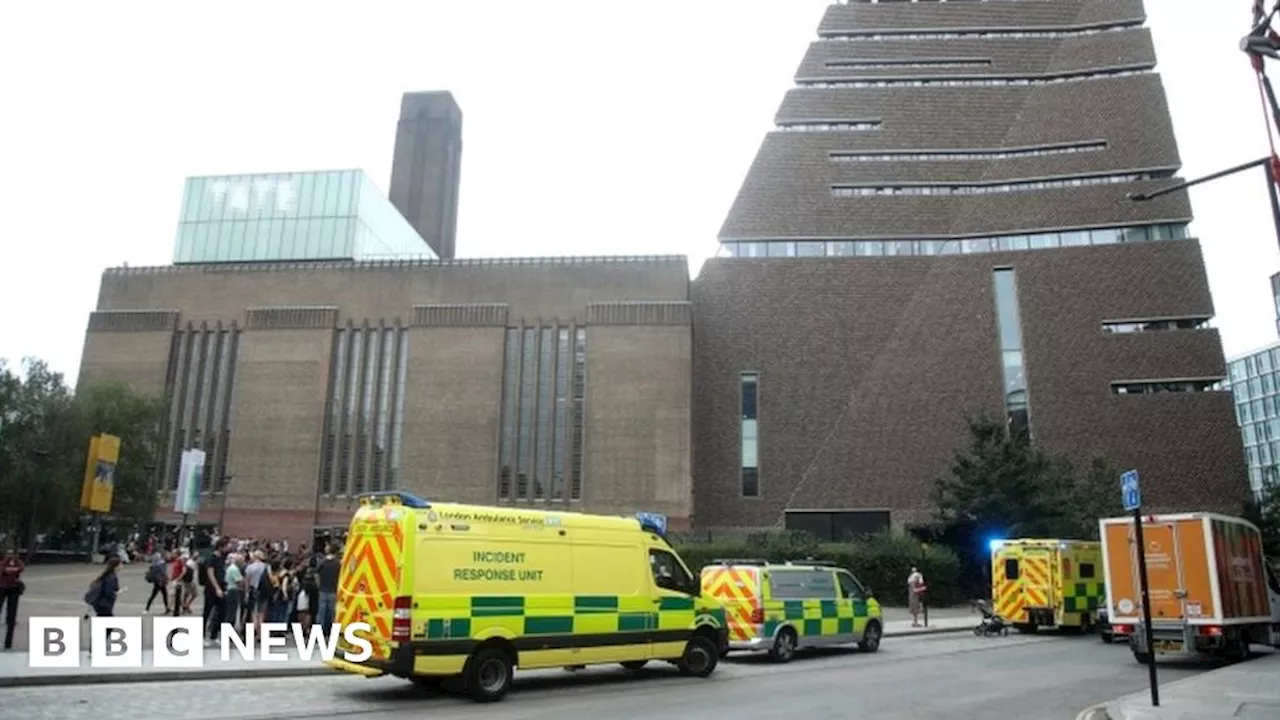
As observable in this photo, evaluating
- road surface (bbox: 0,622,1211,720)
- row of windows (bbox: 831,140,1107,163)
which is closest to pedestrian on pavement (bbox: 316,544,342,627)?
road surface (bbox: 0,622,1211,720)

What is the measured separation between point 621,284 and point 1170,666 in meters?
39.0

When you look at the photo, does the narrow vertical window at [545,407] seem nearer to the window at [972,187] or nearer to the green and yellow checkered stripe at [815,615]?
the window at [972,187]

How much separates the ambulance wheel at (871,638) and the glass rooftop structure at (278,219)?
174ft

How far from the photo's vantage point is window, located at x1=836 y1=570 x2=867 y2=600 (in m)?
18.3

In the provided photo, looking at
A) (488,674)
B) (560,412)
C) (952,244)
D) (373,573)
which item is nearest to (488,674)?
(488,674)

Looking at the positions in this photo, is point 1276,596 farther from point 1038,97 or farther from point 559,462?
point 1038,97

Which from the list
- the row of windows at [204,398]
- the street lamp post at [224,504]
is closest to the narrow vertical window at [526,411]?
the street lamp post at [224,504]

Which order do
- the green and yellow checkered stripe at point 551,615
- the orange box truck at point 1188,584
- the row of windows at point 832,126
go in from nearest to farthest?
1. the green and yellow checkered stripe at point 551,615
2. the orange box truck at point 1188,584
3. the row of windows at point 832,126

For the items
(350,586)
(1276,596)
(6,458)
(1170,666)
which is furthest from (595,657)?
(6,458)

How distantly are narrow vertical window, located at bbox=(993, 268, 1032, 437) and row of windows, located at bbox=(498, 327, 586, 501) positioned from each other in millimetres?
23346

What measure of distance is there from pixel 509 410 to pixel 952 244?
27357 mm

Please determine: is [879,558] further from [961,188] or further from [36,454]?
[36,454]

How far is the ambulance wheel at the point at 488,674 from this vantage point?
419 inches

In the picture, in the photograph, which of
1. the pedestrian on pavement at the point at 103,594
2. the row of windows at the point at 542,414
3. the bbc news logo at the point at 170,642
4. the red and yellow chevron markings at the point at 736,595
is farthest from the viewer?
the row of windows at the point at 542,414
